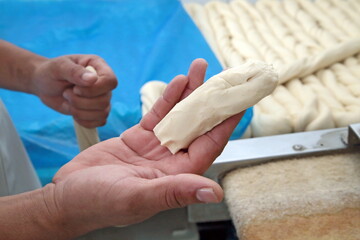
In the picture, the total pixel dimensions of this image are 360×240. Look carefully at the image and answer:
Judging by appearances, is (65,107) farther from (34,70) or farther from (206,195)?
(206,195)

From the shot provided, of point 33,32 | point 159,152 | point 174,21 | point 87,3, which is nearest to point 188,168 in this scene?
point 159,152

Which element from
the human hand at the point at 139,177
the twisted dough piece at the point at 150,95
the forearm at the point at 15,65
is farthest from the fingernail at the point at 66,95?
the human hand at the point at 139,177

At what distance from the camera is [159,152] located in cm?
75

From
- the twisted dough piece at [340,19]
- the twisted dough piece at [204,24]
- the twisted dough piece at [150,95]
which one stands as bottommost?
the twisted dough piece at [340,19]

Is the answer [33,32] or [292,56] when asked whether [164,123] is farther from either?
[33,32]

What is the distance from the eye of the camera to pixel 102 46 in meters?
1.65

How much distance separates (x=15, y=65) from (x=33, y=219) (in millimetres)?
586

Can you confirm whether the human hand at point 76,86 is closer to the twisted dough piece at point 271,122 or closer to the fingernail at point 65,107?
the fingernail at point 65,107

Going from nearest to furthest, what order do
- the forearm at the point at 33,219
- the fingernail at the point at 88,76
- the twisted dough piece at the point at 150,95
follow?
the forearm at the point at 33,219 < the fingernail at the point at 88,76 < the twisted dough piece at the point at 150,95

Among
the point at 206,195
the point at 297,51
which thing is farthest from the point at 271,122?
the point at 206,195

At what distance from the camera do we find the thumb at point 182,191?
20.2 inches

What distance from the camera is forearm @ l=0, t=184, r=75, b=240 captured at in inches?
24.6

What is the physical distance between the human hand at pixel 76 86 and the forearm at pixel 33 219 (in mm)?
383

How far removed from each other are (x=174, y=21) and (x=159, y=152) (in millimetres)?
1056
